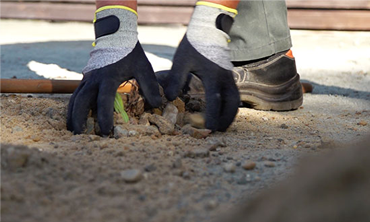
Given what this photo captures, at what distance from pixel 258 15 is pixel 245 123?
2.17ft

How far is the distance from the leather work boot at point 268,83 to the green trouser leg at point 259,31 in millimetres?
52

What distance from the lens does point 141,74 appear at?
65.6 inches

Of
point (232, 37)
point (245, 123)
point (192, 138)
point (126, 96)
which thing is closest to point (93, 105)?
point (126, 96)

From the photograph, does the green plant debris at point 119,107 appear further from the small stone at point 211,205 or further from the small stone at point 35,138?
the small stone at point 211,205

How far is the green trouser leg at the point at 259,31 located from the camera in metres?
2.26

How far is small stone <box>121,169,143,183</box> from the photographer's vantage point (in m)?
1.09

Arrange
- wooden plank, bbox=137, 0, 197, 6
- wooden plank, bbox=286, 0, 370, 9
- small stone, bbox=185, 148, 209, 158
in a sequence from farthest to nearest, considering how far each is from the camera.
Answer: wooden plank, bbox=137, 0, 197, 6
wooden plank, bbox=286, 0, 370, 9
small stone, bbox=185, 148, 209, 158

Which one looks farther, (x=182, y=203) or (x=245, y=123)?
(x=245, y=123)

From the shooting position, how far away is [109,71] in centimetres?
161

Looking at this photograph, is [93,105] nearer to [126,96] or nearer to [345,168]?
[126,96]

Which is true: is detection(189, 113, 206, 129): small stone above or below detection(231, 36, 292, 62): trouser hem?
below

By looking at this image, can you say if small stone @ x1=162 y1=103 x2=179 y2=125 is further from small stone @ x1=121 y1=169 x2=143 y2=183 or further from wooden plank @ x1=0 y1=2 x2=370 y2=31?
A: wooden plank @ x1=0 y1=2 x2=370 y2=31

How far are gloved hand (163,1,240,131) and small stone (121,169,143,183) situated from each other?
0.58 metres

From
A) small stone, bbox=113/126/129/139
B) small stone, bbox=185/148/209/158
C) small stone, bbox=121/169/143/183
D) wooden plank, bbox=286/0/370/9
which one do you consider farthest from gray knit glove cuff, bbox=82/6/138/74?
wooden plank, bbox=286/0/370/9
